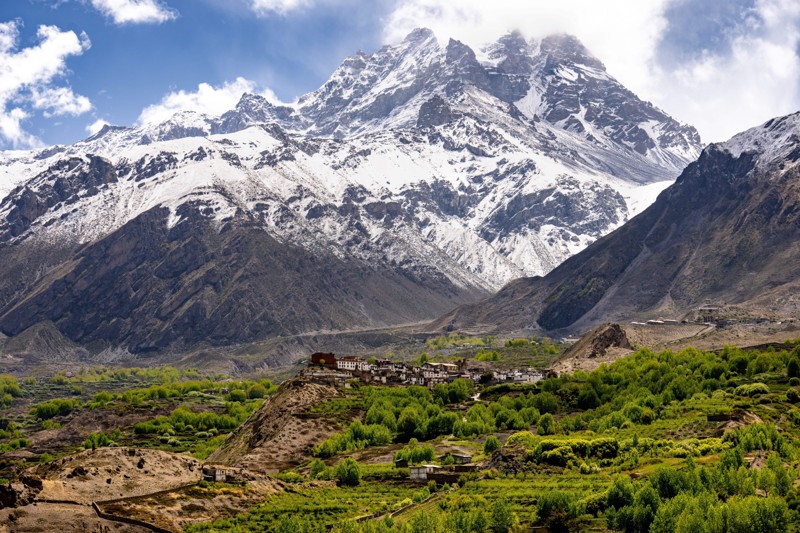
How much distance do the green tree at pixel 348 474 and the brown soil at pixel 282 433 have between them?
61.1ft

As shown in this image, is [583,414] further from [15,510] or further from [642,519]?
[15,510]

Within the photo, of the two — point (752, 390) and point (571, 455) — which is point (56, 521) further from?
point (752, 390)

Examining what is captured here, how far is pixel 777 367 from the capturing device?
173 metres

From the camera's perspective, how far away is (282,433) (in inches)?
5965

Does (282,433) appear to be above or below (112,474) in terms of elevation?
below

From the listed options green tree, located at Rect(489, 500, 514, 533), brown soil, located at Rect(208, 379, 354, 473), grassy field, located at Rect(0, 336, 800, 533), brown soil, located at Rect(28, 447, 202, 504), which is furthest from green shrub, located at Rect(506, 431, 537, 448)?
brown soil, located at Rect(28, 447, 202, 504)

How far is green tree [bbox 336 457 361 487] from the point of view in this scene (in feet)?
386

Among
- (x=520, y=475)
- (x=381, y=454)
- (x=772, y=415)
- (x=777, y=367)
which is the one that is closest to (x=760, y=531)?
(x=520, y=475)

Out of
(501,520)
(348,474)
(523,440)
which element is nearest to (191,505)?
(348,474)

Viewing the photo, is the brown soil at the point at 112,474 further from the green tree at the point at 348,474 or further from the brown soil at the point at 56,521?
the green tree at the point at 348,474

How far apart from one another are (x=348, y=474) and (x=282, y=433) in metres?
35.2

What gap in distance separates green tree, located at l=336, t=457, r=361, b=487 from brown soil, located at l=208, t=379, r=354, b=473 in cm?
1862

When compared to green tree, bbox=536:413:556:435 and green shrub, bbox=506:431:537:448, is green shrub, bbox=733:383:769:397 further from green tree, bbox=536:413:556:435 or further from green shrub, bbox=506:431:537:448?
green shrub, bbox=506:431:537:448

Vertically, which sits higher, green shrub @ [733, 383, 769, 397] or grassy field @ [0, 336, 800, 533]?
green shrub @ [733, 383, 769, 397]
